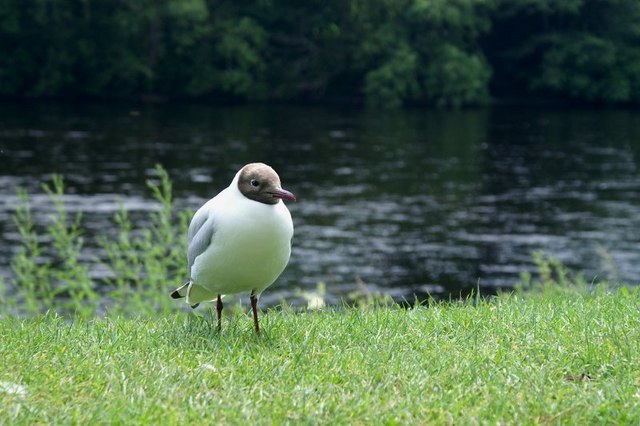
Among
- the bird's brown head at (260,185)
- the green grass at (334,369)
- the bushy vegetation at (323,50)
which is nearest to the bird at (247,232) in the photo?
the bird's brown head at (260,185)

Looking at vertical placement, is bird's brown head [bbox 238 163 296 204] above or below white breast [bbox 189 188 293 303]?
above

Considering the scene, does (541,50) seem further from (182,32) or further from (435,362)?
(435,362)

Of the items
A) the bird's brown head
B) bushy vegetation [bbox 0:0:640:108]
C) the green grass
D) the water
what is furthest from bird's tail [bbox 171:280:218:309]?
bushy vegetation [bbox 0:0:640:108]

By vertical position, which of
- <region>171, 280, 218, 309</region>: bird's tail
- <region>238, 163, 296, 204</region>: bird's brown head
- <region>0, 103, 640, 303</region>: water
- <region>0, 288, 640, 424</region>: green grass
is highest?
<region>238, 163, 296, 204</region>: bird's brown head

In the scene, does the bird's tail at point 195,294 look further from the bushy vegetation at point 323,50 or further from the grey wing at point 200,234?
the bushy vegetation at point 323,50

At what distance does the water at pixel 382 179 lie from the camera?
68.7ft

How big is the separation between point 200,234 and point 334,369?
1275mm

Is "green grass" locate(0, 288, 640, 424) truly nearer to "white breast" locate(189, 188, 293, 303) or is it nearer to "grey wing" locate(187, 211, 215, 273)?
"white breast" locate(189, 188, 293, 303)

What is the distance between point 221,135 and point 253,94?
16825 millimetres

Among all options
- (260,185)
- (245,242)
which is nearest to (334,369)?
(245,242)

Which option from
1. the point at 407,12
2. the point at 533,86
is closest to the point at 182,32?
the point at 407,12

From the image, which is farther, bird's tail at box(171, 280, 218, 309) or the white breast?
bird's tail at box(171, 280, 218, 309)

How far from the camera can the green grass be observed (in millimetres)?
4375

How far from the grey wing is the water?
737 centimetres
